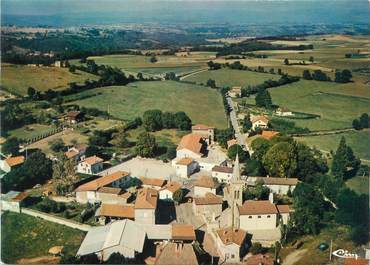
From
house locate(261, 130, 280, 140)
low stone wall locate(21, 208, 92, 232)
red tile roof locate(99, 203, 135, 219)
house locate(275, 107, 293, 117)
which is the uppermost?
Answer: house locate(275, 107, 293, 117)

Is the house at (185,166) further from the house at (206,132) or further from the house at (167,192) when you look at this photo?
the house at (206,132)

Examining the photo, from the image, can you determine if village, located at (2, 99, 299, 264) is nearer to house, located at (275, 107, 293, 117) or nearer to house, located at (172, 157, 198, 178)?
house, located at (172, 157, 198, 178)

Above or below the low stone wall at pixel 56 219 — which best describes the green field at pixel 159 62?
above

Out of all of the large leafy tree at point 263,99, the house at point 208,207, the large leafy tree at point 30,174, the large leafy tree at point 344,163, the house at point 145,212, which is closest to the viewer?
the house at point 145,212

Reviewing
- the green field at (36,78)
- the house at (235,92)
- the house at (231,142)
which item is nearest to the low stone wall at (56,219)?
the green field at (36,78)

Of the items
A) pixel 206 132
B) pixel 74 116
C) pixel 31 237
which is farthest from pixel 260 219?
pixel 74 116

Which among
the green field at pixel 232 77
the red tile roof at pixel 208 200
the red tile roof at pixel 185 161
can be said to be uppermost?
the green field at pixel 232 77

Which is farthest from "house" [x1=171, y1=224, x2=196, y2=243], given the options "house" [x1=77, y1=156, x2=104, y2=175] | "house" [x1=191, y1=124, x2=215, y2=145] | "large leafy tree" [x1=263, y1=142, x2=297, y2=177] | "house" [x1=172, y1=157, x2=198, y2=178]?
"house" [x1=191, y1=124, x2=215, y2=145]
